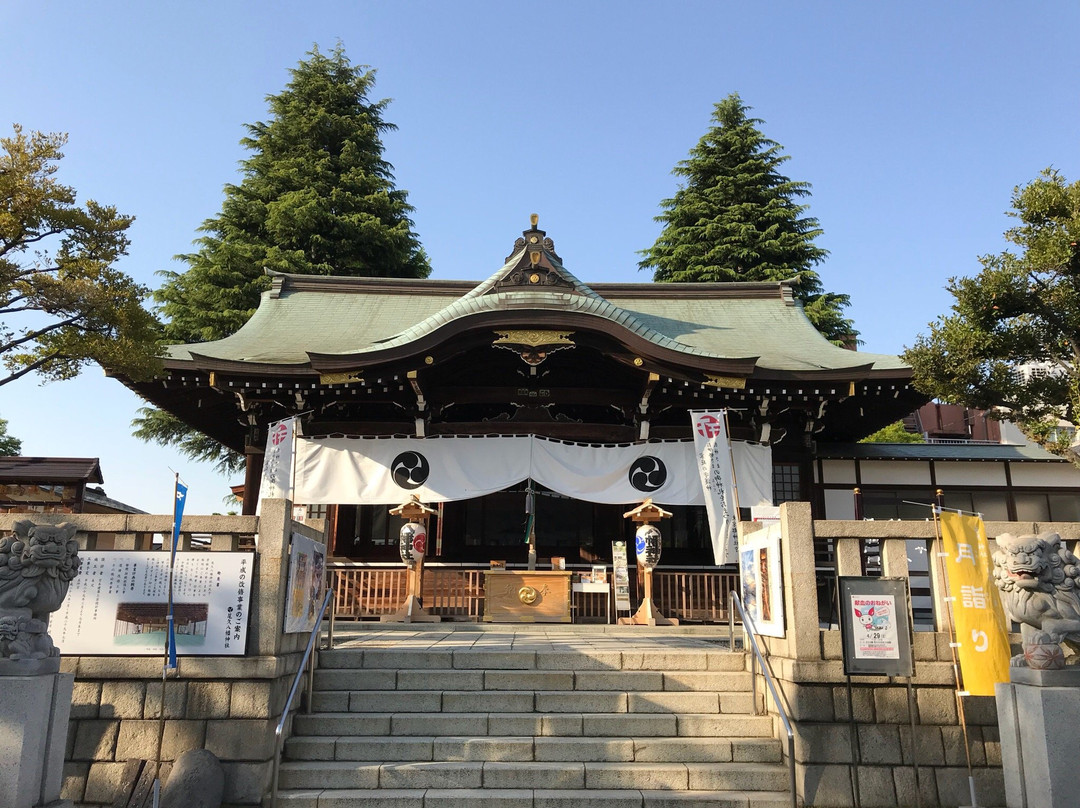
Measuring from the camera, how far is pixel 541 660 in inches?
285

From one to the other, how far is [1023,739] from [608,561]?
26.8 ft

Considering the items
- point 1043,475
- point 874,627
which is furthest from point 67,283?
point 1043,475

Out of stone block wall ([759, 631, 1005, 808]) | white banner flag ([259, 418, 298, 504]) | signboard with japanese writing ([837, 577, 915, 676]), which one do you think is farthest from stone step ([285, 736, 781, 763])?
white banner flag ([259, 418, 298, 504])

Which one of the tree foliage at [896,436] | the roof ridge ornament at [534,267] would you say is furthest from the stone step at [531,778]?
the tree foliage at [896,436]

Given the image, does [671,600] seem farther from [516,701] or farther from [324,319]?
[324,319]

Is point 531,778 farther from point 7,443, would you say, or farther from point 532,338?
point 7,443

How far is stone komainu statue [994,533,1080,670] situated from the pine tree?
67.2ft

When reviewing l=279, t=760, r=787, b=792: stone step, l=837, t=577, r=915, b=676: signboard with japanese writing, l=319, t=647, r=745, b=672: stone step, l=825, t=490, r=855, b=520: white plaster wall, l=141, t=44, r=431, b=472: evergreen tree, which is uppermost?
l=141, t=44, r=431, b=472: evergreen tree

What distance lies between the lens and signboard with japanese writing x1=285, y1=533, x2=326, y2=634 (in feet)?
21.7

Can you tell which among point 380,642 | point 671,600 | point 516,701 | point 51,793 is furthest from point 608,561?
point 51,793

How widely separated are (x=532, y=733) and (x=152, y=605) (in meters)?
3.28

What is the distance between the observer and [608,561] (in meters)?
13.4

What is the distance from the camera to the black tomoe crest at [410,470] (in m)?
12.3

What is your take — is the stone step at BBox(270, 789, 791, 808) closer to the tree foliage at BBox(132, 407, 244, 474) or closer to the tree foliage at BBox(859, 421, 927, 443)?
the tree foliage at BBox(132, 407, 244, 474)
